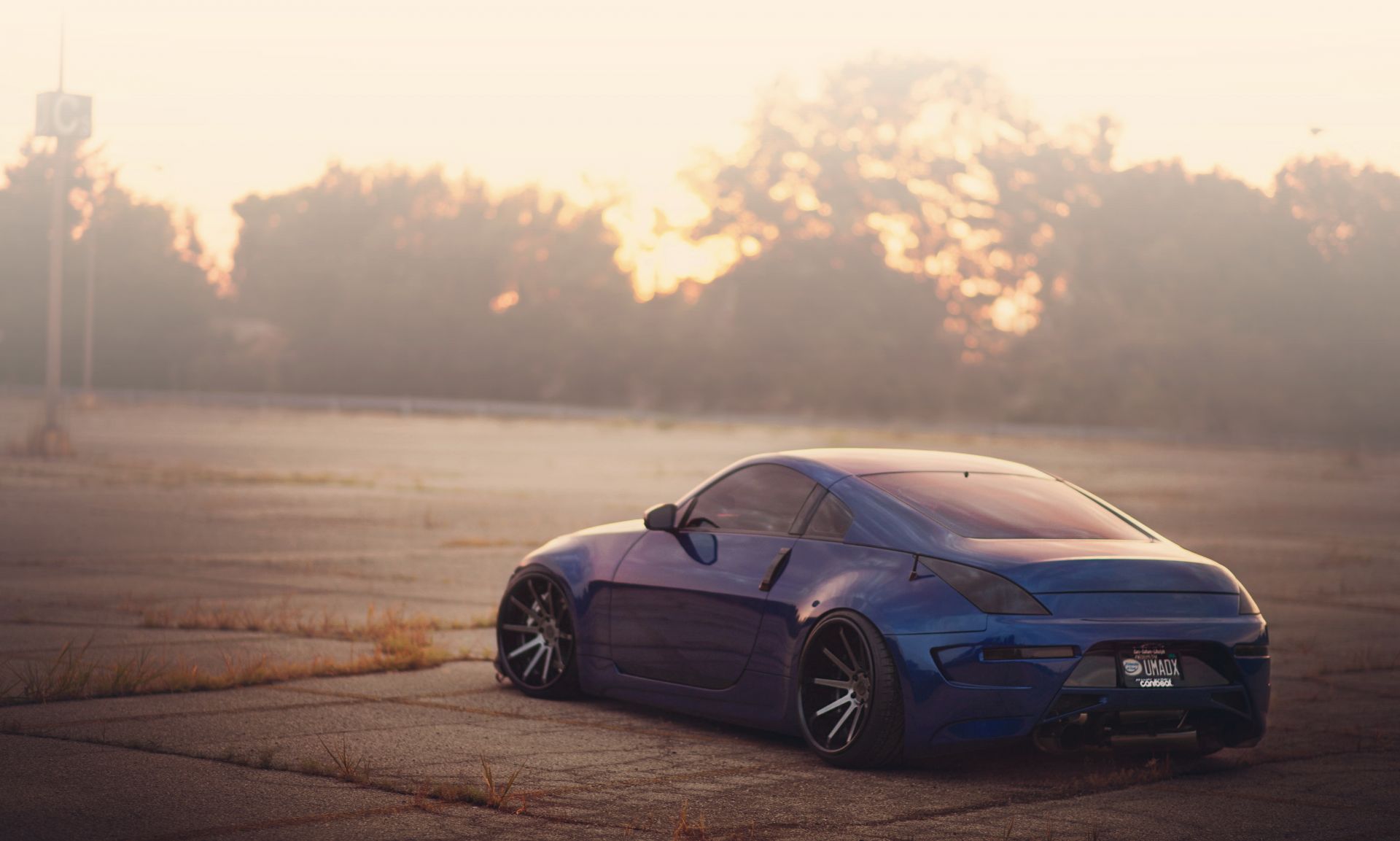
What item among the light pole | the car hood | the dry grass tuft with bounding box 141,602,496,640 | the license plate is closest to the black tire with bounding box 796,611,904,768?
the car hood

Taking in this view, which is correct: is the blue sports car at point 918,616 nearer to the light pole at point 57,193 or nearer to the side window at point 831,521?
the side window at point 831,521

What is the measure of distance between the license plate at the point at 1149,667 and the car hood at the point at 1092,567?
26 centimetres

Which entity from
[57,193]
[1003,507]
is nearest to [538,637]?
[1003,507]

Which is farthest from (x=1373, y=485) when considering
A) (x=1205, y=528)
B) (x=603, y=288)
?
(x=603, y=288)

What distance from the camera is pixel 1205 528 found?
24.0 m

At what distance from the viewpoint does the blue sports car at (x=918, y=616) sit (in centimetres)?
650

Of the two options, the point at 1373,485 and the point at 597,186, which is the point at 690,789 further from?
the point at 597,186

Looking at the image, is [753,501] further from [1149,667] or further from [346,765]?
[346,765]

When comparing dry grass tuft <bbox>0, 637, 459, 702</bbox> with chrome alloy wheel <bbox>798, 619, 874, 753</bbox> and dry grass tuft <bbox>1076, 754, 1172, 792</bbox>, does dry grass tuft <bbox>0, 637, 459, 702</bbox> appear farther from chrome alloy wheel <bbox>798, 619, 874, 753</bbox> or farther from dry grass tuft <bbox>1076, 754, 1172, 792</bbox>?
dry grass tuft <bbox>1076, 754, 1172, 792</bbox>

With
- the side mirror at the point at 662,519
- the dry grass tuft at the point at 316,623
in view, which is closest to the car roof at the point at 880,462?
the side mirror at the point at 662,519

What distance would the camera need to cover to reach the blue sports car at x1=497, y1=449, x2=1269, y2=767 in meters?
6.50

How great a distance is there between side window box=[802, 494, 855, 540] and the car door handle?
0.13 metres

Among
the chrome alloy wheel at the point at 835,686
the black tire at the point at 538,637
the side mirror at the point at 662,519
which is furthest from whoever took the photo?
the black tire at the point at 538,637

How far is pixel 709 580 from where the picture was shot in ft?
25.1
